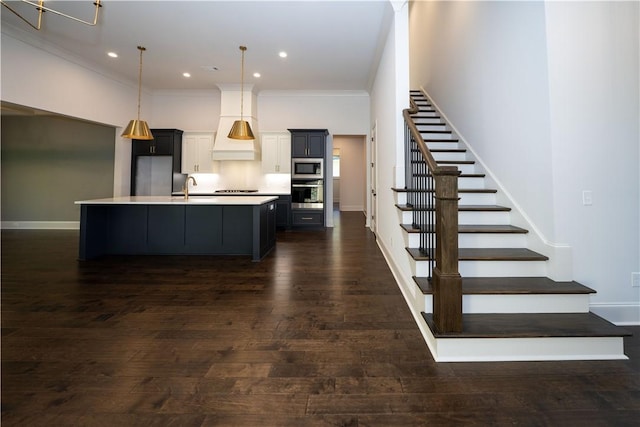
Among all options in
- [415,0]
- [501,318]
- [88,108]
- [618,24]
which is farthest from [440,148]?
[88,108]

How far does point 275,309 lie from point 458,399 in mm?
1567

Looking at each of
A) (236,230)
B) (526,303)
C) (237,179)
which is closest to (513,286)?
(526,303)

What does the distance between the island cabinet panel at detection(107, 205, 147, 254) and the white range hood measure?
9.00ft

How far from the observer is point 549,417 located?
1.36m

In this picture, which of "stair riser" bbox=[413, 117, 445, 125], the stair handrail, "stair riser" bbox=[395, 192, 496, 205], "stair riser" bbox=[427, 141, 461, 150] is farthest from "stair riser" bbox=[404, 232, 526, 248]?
"stair riser" bbox=[413, 117, 445, 125]

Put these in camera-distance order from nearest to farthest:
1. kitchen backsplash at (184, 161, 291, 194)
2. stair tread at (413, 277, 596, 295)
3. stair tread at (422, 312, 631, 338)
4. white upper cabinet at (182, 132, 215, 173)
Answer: stair tread at (422, 312, 631, 338)
stair tread at (413, 277, 596, 295)
white upper cabinet at (182, 132, 215, 173)
kitchen backsplash at (184, 161, 291, 194)

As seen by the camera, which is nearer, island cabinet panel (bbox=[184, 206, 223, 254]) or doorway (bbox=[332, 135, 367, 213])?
island cabinet panel (bbox=[184, 206, 223, 254])

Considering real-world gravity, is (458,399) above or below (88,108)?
below

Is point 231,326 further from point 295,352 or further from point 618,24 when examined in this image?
point 618,24

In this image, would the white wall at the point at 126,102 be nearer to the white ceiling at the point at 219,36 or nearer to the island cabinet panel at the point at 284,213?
the white ceiling at the point at 219,36

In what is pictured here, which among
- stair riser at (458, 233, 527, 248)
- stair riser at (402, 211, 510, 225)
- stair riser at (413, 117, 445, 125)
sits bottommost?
stair riser at (458, 233, 527, 248)

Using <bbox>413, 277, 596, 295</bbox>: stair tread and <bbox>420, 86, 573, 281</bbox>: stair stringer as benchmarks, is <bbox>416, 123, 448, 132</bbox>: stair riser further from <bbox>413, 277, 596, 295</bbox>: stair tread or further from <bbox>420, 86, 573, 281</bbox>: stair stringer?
<bbox>413, 277, 596, 295</bbox>: stair tread

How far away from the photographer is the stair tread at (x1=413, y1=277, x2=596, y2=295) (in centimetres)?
204

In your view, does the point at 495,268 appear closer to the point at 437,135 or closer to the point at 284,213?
the point at 437,135
